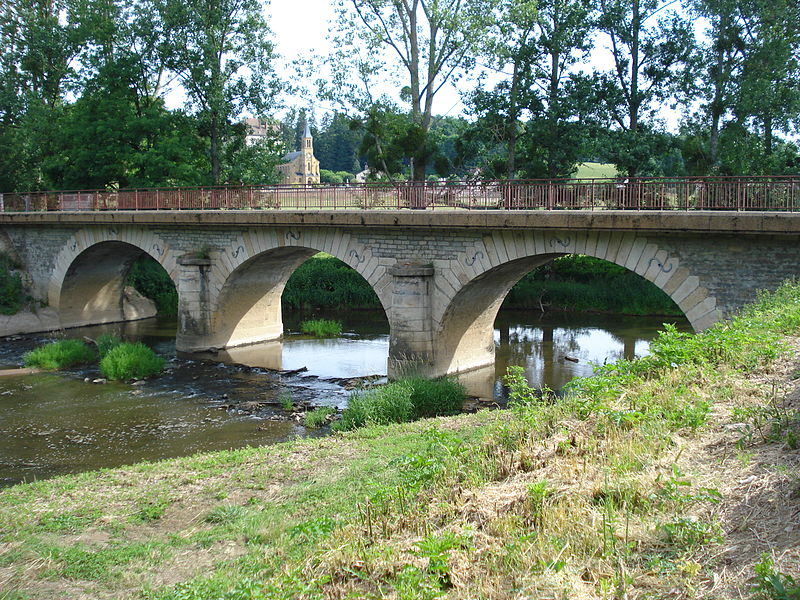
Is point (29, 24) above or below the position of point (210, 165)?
above

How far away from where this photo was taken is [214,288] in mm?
20234

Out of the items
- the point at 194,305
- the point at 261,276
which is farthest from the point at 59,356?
the point at 261,276

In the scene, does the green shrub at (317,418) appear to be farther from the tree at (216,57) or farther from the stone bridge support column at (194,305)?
the tree at (216,57)

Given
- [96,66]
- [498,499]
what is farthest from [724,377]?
[96,66]

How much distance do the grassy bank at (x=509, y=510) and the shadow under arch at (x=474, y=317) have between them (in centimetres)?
720

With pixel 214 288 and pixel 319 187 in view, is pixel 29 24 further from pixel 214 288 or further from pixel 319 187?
pixel 319 187

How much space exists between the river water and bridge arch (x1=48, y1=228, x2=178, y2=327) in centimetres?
118

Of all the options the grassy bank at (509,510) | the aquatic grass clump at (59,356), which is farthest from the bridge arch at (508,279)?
the aquatic grass clump at (59,356)

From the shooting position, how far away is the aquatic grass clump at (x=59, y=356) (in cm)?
1852

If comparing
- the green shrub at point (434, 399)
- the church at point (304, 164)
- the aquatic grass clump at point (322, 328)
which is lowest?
the green shrub at point (434, 399)

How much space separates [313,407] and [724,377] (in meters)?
9.21

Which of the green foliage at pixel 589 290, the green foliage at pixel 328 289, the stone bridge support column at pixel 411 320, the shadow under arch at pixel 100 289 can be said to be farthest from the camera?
the green foliage at pixel 328 289

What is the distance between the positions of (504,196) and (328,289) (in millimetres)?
13651

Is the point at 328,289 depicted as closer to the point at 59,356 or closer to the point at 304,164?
the point at 59,356
